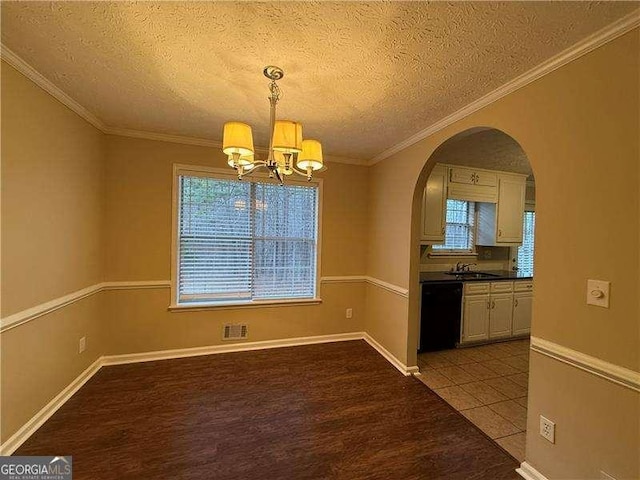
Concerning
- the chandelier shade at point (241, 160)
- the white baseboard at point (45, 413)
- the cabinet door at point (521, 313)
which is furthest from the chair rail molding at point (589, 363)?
the white baseboard at point (45, 413)

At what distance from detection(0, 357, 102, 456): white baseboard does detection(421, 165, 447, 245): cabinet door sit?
3912 mm

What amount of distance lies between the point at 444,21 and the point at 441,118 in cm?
117

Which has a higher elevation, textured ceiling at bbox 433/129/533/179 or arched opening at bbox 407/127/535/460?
textured ceiling at bbox 433/129/533/179

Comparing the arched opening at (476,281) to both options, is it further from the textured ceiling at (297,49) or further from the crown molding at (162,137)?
the crown molding at (162,137)

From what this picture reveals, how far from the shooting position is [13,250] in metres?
1.75

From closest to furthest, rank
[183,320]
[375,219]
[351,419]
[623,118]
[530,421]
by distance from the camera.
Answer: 1. [623,118]
2. [530,421]
3. [351,419]
4. [183,320]
5. [375,219]

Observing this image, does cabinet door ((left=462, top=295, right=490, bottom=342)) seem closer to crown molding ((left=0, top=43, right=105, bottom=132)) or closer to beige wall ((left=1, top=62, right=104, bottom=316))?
beige wall ((left=1, top=62, right=104, bottom=316))

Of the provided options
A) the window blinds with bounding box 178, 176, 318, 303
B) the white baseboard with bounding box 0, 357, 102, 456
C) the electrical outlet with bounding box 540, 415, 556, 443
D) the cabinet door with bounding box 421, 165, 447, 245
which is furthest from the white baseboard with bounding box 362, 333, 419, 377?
the white baseboard with bounding box 0, 357, 102, 456

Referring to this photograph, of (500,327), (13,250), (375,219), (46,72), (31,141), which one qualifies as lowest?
(500,327)

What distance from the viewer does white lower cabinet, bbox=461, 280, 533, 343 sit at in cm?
361

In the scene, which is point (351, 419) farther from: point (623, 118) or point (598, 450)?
point (623, 118)

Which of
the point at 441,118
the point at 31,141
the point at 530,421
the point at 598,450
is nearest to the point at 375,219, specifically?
the point at 441,118

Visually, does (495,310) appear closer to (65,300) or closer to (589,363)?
(589,363)

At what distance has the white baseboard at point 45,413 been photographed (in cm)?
178
